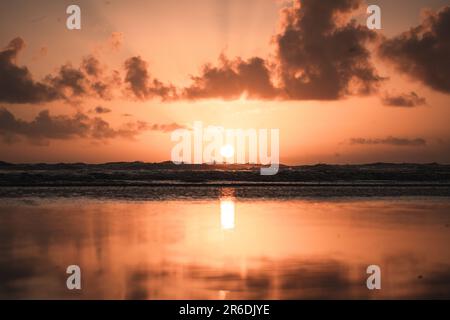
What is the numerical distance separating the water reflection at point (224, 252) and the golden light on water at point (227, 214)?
53mm

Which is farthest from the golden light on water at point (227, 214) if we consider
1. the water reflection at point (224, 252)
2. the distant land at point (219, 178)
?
the distant land at point (219, 178)

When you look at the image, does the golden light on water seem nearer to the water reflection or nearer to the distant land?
the water reflection

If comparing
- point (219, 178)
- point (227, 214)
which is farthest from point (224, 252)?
point (219, 178)

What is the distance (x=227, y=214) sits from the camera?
19.7m

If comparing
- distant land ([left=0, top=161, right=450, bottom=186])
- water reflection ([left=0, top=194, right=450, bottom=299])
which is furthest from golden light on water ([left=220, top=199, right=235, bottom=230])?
distant land ([left=0, top=161, right=450, bottom=186])

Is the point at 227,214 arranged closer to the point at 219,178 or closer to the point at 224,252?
the point at 224,252

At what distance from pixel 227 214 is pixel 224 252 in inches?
280

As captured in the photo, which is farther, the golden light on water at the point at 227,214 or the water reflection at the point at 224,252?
the golden light on water at the point at 227,214

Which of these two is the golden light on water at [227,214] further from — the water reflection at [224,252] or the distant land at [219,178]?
the distant land at [219,178]

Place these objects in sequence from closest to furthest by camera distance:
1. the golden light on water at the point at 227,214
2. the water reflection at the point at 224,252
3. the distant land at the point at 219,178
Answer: the water reflection at the point at 224,252 → the golden light on water at the point at 227,214 → the distant land at the point at 219,178

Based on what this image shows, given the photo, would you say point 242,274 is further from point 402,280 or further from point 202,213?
point 202,213

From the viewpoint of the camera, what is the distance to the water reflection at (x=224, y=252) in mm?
9344

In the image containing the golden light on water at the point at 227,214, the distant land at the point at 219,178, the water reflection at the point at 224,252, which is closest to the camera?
the water reflection at the point at 224,252
